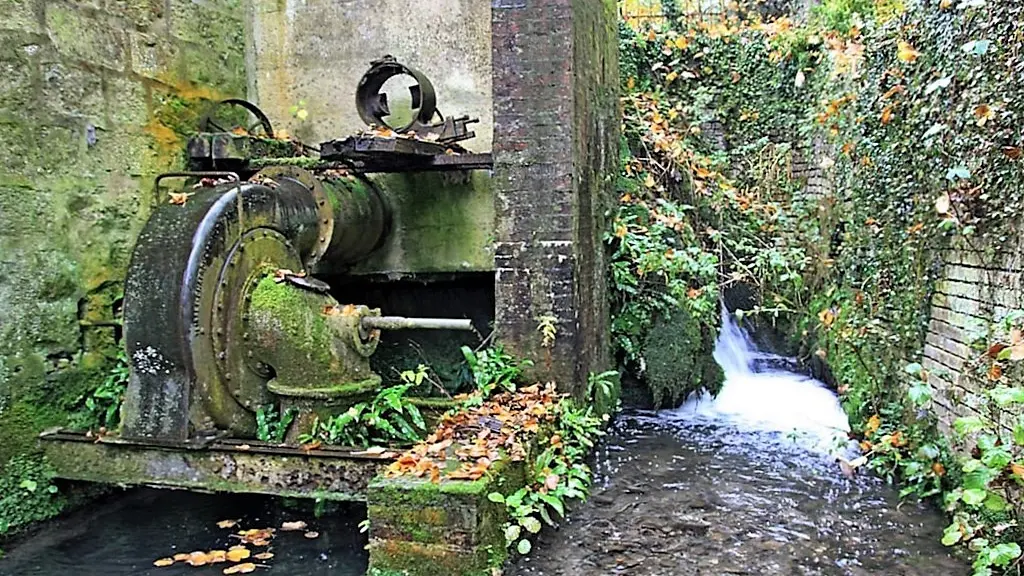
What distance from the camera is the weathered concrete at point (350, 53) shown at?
6531 mm

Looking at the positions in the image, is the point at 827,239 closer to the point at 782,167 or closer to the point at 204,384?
the point at 782,167

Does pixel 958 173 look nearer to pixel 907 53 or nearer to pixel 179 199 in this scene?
pixel 907 53

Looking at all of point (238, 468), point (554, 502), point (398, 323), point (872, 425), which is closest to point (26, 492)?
point (238, 468)

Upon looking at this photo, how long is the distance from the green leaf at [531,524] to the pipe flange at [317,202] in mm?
2438

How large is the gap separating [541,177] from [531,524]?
8.05ft

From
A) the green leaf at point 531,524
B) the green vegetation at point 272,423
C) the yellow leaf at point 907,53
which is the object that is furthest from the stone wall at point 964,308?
the green vegetation at point 272,423

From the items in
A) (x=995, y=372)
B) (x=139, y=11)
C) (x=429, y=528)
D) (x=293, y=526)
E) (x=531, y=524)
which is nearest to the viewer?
(x=429, y=528)

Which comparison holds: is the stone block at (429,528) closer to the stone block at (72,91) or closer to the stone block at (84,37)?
the stone block at (72,91)

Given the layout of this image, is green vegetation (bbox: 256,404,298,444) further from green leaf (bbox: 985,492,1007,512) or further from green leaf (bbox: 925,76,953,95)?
green leaf (bbox: 925,76,953,95)

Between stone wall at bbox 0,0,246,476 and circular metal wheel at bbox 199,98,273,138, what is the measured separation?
0.31 m

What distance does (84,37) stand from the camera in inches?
206

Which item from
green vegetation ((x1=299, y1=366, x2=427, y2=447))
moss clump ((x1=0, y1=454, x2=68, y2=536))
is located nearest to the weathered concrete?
green vegetation ((x1=299, y1=366, x2=427, y2=447))

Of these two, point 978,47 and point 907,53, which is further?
point 907,53

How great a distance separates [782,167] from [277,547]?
272 inches
